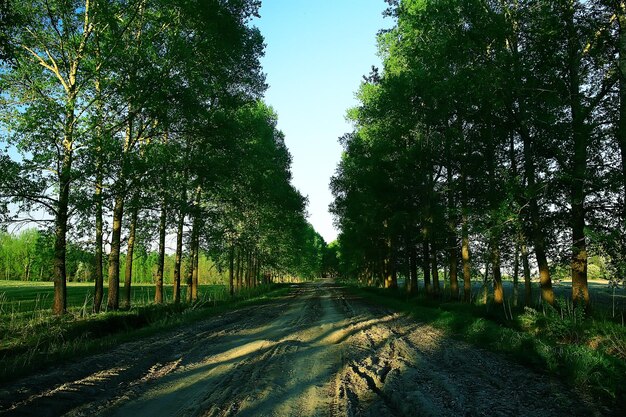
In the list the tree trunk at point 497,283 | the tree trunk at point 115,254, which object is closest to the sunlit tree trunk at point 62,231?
the tree trunk at point 115,254

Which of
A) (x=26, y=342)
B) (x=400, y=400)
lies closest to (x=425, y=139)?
(x=400, y=400)

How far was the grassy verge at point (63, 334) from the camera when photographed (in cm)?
785

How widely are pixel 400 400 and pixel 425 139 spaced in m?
16.5

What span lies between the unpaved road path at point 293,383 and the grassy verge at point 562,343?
449mm

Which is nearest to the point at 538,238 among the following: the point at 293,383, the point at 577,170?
the point at 577,170

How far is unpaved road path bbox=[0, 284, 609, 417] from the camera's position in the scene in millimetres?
5129

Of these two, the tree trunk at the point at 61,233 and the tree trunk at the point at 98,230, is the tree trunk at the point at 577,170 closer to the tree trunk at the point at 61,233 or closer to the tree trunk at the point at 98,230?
the tree trunk at the point at 98,230

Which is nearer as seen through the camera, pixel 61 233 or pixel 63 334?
pixel 63 334

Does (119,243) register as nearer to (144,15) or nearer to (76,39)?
(76,39)

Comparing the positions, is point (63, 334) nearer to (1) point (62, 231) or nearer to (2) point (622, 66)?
(1) point (62, 231)

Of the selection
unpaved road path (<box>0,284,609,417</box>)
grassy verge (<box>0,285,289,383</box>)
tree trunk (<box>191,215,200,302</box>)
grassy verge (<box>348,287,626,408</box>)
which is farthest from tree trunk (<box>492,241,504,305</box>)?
tree trunk (<box>191,215,200,302</box>)

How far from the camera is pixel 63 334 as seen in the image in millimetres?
10266

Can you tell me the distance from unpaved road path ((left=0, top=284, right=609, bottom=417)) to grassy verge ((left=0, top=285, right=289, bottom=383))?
0.71 metres

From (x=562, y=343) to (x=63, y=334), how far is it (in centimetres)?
1218
